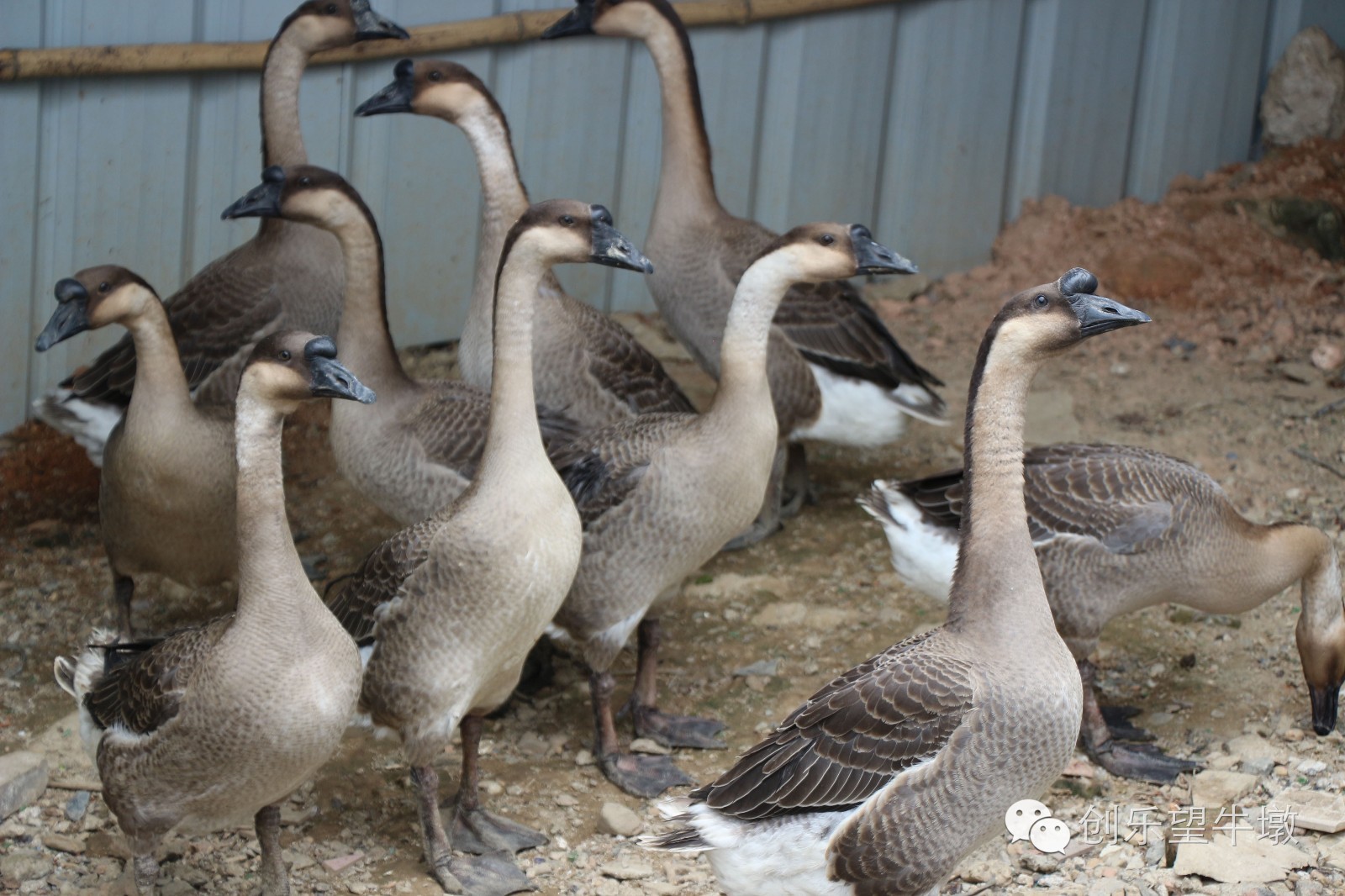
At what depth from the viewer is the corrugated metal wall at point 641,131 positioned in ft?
23.3

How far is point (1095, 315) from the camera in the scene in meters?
3.99

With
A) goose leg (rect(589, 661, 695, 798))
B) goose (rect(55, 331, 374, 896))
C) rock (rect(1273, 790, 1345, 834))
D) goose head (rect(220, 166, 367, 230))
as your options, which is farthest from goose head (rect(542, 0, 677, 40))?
rock (rect(1273, 790, 1345, 834))

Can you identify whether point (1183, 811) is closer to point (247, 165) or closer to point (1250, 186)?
point (247, 165)

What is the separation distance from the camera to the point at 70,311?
5.40 m

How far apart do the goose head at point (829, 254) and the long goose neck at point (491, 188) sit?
146cm

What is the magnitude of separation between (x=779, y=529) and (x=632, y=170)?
244 cm

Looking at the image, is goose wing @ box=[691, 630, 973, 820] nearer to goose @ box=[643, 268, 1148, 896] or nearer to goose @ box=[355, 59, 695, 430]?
goose @ box=[643, 268, 1148, 896]

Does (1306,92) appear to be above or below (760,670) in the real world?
above

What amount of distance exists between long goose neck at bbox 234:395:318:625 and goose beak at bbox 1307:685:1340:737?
11.2 ft

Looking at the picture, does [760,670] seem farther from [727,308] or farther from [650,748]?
[727,308]

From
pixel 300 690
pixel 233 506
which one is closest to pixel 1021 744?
pixel 300 690

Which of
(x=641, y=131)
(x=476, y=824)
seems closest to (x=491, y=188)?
(x=641, y=131)

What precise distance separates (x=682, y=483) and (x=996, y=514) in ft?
4.72

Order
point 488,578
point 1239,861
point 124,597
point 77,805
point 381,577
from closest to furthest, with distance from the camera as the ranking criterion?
point 1239,861
point 488,578
point 381,577
point 77,805
point 124,597
